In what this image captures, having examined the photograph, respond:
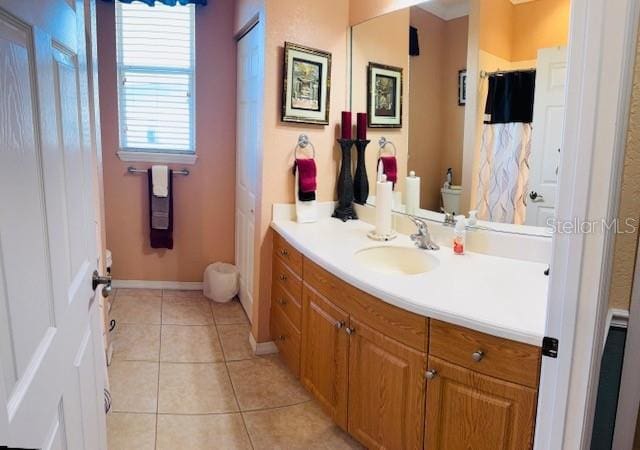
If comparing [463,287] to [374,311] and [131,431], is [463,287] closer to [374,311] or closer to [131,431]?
[374,311]

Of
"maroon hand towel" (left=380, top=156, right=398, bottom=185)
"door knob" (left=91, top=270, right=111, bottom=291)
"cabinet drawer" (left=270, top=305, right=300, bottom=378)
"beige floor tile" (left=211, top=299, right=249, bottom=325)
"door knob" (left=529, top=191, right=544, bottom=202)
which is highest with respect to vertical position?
"maroon hand towel" (left=380, top=156, right=398, bottom=185)

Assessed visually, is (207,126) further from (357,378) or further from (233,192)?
(357,378)

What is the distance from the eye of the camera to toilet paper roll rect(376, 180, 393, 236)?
2.46m

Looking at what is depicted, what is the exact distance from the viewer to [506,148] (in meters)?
2.03

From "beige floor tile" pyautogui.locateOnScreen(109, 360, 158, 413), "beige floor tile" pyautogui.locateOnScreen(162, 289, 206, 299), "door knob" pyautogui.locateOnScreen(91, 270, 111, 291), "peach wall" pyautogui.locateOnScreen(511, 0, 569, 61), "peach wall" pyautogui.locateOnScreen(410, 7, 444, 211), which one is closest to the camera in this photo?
"door knob" pyautogui.locateOnScreen(91, 270, 111, 291)

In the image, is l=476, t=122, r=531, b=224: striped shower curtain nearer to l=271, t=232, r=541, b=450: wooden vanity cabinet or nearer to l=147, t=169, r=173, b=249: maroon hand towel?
l=271, t=232, r=541, b=450: wooden vanity cabinet

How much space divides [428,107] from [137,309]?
8.69ft

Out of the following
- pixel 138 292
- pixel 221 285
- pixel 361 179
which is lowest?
pixel 138 292

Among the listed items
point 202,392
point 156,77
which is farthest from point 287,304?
point 156,77

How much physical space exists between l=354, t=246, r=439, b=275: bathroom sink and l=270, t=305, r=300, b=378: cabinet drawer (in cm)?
57

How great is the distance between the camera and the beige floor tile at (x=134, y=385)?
8.04ft

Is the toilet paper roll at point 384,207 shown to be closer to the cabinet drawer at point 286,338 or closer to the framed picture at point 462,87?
the framed picture at point 462,87

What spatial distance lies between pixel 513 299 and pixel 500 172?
704 mm

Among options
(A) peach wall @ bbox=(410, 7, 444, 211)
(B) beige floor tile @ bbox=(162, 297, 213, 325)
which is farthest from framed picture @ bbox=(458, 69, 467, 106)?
(B) beige floor tile @ bbox=(162, 297, 213, 325)
